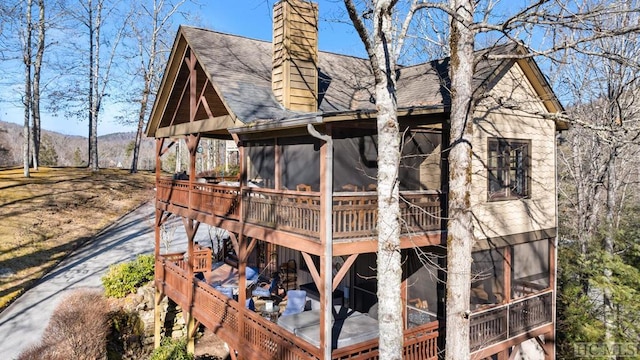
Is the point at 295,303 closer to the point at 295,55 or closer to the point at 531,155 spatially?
the point at 295,55

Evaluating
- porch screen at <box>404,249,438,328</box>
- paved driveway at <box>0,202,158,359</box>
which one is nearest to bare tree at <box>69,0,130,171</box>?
paved driveway at <box>0,202,158,359</box>

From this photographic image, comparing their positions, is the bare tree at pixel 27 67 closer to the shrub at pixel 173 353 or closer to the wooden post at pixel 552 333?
the shrub at pixel 173 353

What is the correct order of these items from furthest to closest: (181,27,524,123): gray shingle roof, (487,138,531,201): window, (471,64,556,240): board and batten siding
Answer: (181,27,524,123): gray shingle roof < (487,138,531,201): window < (471,64,556,240): board and batten siding

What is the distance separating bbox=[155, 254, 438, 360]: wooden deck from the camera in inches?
306

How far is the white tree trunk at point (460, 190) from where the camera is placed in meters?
7.88

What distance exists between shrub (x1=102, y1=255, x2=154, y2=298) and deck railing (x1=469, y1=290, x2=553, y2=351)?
12344mm

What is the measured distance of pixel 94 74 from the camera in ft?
112

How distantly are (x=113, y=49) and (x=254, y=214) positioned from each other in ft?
109

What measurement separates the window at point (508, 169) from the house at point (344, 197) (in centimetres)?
4

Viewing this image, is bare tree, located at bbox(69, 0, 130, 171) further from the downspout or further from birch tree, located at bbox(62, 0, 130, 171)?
the downspout

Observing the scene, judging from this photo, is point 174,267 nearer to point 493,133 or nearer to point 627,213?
point 493,133

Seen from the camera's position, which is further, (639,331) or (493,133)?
(639,331)

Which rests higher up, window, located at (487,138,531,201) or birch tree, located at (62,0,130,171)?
birch tree, located at (62,0,130,171)

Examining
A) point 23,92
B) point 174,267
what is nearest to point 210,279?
point 174,267
